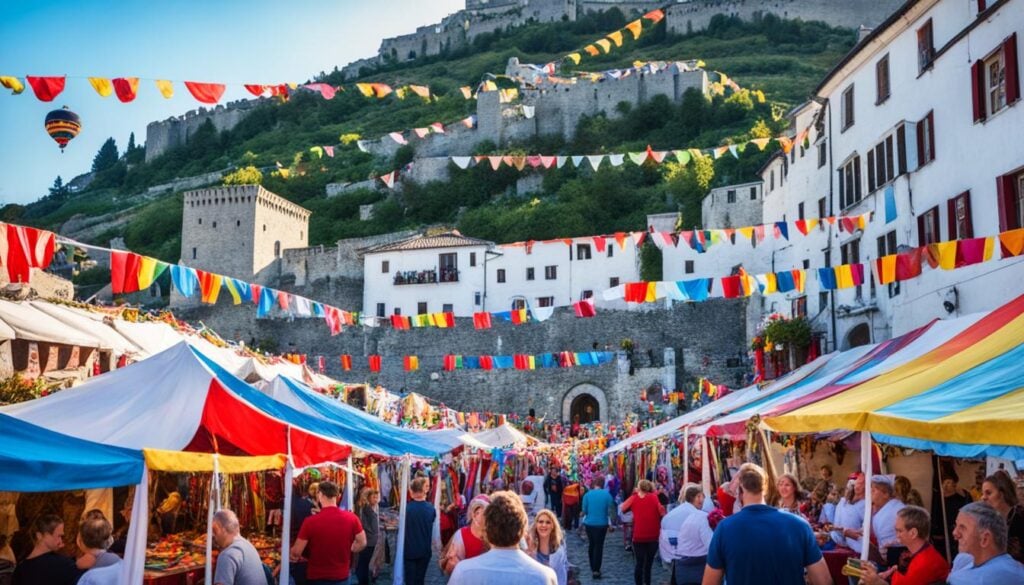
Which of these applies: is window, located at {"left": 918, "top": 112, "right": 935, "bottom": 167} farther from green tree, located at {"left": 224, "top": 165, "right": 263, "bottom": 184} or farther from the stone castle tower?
green tree, located at {"left": 224, "top": 165, "right": 263, "bottom": 184}

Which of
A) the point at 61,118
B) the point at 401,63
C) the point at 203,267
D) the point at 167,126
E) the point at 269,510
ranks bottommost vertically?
the point at 269,510

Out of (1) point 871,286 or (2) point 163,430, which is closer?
(2) point 163,430

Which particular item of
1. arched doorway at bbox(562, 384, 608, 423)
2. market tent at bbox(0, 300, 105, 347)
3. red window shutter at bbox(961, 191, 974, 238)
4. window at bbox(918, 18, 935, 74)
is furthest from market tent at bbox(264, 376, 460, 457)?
arched doorway at bbox(562, 384, 608, 423)

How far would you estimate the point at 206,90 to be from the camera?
12734 mm

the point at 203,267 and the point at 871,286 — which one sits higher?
the point at 203,267

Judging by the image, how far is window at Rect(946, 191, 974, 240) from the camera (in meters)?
14.2

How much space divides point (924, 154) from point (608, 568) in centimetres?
916

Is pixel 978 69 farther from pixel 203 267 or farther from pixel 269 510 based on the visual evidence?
pixel 203 267

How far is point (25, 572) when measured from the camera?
5.11 m

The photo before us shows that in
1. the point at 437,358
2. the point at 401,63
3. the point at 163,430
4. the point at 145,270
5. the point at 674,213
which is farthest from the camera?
the point at 401,63

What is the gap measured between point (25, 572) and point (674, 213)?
44355 millimetres

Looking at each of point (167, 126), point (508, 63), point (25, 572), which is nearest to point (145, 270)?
point (25, 572)

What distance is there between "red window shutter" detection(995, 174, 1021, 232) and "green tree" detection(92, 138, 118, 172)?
10678 cm

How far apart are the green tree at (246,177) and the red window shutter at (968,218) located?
6275cm
